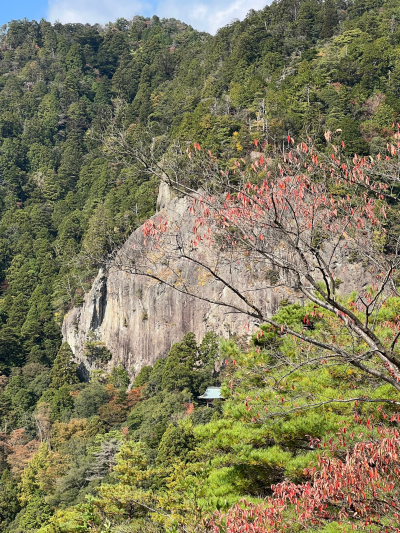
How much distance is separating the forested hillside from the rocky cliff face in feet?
4.87

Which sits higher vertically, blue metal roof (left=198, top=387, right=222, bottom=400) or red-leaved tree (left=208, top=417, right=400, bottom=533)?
red-leaved tree (left=208, top=417, right=400, bottom=533)

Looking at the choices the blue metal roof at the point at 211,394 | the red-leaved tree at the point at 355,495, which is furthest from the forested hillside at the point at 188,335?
the blue metal roof at the point at 211,394

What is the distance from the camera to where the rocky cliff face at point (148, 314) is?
3328 cm

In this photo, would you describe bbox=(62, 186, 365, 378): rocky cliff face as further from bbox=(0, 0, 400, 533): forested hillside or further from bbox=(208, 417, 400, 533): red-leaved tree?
bbox=(208, 417, 400, 533): red-leaved tree

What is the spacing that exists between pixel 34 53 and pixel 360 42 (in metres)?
76.8

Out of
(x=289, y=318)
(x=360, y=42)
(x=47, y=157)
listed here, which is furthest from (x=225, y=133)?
(x=47, y=157)

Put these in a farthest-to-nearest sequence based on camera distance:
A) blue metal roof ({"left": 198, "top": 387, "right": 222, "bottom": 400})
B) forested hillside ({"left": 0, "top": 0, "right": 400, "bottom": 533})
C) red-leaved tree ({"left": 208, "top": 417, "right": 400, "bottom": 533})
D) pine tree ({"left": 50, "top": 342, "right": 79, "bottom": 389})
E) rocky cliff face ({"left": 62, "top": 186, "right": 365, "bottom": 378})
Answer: pine tree ({"left": 50, "top": 342, "right": 79, "bottom": 389}) → rocky cliff face ({"left": 62, "top": 186, "right": 365, "bottom": 378}) → blue metal roof ({"left": 198, "top": 387, "right": 222, "bottom": 400}) → forested hillside ({"left": 0, "top": 0, "right": 400, "bottom": 533}) → red-leaved tree ({"left": 208, "top": 417, "right": 400, "bottom": 533})

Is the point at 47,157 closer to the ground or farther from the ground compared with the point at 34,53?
closer to the ground

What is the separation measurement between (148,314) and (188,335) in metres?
6.84

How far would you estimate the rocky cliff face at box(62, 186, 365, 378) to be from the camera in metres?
33.3

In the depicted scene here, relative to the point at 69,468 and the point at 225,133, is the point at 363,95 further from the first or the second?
the point at 69,468

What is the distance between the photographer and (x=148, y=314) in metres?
39.1

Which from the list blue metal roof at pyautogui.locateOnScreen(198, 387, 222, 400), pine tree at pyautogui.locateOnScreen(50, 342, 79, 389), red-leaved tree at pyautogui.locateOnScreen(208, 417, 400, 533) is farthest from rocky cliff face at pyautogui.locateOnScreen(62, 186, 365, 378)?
red-leaved tree at pyautogui.locateOnScreen(208, 417, 400, 533)

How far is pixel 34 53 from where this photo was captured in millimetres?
102438
